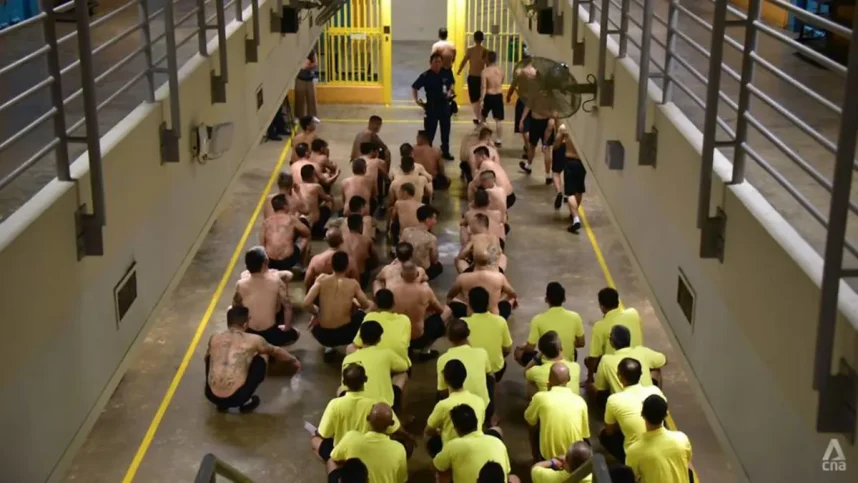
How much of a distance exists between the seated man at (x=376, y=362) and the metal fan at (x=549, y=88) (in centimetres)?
231

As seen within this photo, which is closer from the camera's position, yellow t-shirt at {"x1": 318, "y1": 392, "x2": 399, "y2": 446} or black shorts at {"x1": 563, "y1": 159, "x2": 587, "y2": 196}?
yellow t-shirt at {"x1": 318, "y1": 392, "x2": 399, "y2": 446}

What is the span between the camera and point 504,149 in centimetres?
1767

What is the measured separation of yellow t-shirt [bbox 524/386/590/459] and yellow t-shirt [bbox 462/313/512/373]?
1224 mm

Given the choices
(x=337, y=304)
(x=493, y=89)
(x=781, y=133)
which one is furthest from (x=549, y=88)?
(x=493, y=89)

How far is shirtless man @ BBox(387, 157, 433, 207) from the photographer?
12.5 m

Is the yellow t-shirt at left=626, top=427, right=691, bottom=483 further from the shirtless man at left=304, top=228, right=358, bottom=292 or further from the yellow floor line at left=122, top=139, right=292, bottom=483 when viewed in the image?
the shirtless man at left=304, top=228, right=358, bottom=292

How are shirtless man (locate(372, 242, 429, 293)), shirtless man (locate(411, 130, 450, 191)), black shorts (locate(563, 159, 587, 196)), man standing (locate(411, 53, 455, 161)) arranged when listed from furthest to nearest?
1. man standing (locate(411, 53, 455, 161))
2. shirtless man (locate(411, 130, 450, 191))
3. black shorts (locate(563, 159, 587, 196))
4. shirtless man (locate(372, 242, 429, 293))

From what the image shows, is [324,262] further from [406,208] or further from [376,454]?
[376,454]

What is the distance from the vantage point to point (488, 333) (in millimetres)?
8852

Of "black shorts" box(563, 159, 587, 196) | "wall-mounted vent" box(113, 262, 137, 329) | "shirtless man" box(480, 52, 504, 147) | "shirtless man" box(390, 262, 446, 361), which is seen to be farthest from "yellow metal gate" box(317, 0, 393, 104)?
"wall-mounted vent" box(113, 262, 137, 329)

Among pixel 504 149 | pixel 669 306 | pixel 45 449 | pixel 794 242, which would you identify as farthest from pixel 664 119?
pixel 504 149

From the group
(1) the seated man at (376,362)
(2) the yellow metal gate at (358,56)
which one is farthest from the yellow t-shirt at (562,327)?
(2) the yellow metal gate at (358,56)

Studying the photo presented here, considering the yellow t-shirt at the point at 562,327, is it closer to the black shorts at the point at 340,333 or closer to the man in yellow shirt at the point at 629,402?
the man in yellow shirt at the point at 629,402

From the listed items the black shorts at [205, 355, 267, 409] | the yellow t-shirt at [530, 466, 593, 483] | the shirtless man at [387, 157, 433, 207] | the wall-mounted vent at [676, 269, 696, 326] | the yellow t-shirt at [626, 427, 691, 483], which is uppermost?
the wall-mounted vent at [676, 269, 696, 326]
